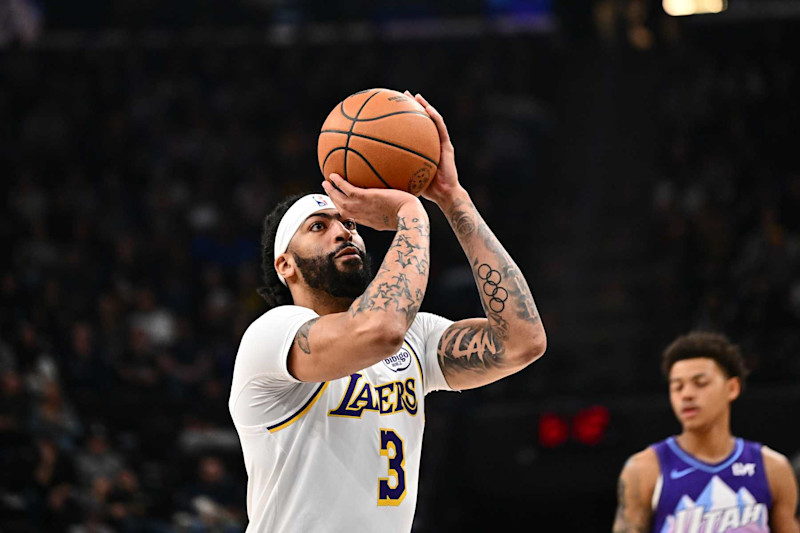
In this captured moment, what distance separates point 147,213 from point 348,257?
34.4ft

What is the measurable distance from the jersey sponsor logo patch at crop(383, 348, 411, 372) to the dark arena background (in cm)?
589

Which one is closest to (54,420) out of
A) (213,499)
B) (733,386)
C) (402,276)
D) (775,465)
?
(213,499)

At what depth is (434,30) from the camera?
50.8 feet

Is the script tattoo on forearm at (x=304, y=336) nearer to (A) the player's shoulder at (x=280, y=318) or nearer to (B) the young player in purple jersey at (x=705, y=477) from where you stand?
(A) the player's shoulder at (x=280, y=318)

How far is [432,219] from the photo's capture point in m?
13.0

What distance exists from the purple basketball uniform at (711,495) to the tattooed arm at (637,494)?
0.13 feet

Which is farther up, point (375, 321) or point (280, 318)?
point (280, 318)

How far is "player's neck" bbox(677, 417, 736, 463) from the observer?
5.29 meters

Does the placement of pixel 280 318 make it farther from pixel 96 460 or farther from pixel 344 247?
pixel 96 460

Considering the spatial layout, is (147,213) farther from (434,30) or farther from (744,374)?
(744,374)

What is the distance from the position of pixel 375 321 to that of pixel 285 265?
0.74m

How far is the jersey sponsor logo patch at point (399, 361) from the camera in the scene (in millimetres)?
3609

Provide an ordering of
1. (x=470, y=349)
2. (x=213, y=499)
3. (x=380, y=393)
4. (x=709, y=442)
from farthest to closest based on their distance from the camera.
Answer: (x=213, y=499) → (x=709, y=442) → (x=470, y=349) → (x=380, y=393)

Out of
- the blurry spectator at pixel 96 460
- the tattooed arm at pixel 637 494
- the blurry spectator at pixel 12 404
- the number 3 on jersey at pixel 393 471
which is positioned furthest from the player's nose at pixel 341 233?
the blurry spectator at pixel 12 404
